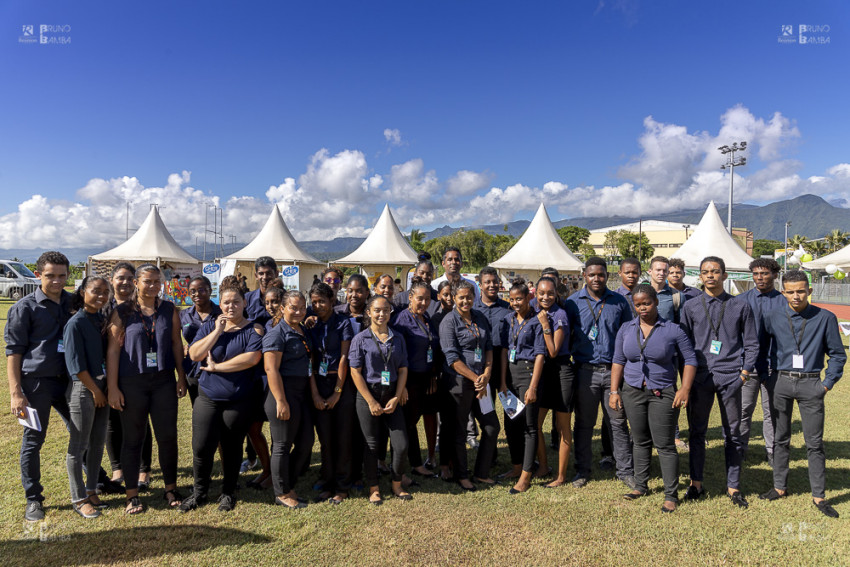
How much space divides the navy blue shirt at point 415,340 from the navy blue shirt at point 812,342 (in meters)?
3.08

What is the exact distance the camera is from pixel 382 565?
307 cm

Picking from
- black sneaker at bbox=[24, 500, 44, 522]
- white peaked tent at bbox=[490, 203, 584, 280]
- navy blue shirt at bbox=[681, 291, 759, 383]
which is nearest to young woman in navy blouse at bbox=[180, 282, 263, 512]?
black sneaker at bbox=[24, 500, 44, 522]

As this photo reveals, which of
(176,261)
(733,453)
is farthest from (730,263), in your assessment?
(176,261)

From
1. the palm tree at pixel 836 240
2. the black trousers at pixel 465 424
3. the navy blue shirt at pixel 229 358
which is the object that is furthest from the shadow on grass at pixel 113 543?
the palm tree at pixel 836 240

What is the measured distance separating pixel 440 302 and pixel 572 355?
137cm

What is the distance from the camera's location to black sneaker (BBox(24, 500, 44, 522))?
3.50 metres

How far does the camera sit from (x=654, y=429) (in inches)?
151

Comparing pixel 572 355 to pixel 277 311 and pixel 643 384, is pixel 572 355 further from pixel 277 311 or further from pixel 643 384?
pixel 277 311

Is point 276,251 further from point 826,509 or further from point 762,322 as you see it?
point 826,509

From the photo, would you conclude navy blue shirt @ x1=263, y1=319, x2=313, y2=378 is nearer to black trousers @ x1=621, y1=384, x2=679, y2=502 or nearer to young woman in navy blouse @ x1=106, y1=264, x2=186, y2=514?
young woman in navy blouse @ x1=106, y1=264, x2=186, y2=514

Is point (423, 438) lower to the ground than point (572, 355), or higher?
lower

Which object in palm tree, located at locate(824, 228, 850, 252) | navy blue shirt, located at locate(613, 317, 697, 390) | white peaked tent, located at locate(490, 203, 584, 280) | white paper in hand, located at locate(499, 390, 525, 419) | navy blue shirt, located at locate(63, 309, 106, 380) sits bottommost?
white paper in hand, located at locate(499, 390, 525, 419)

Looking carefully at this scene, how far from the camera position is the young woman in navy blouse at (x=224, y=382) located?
3.52 meters

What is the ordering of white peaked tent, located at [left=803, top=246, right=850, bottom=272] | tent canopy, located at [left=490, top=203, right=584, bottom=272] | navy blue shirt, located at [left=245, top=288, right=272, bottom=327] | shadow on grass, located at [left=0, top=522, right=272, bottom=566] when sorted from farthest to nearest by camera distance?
tent canopy, located at [left=490, top=203, right=584, bottom=272] → white peaked tent, located at [left=803, top=246, right=850, bottom=272] → navy blue shirt, located at [left=245, top=288, right=272, bottom=327] → shadow on grass, located at [left=0, top=522, right=272, bottom=566]
